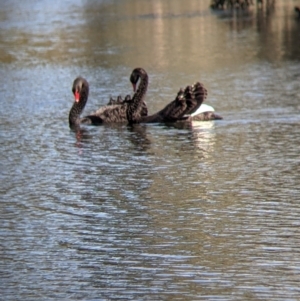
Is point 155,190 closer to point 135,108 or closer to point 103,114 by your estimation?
point 135,108

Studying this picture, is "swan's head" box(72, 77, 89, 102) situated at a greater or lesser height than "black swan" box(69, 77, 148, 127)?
greater

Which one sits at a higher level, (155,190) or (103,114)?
(155,190)

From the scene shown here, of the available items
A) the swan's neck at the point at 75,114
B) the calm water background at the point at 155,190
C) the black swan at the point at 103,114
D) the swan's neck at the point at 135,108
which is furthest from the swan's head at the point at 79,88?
the swan's neck at the point at 135,108

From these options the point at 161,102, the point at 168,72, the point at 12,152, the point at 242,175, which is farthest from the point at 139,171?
the point at 168,72

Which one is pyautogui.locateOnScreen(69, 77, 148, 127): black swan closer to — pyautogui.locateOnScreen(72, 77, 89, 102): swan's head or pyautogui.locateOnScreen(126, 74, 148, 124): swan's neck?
pyautogui.locateOnScreen(126, 74, 148, 124): swan's neck

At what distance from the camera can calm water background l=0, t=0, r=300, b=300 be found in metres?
7.50

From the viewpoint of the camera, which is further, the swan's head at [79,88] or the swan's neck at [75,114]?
the swan's head at [79,88]

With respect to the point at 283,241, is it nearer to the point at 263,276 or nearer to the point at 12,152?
the point at 263,276

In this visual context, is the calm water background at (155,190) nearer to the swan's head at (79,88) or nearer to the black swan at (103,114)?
the black swan at (103,114)

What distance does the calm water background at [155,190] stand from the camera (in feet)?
24.6

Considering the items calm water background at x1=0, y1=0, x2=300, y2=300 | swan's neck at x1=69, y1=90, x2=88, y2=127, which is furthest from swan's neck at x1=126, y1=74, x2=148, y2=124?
swan's neck at x1=69, y1=90, x2=88, y2=127

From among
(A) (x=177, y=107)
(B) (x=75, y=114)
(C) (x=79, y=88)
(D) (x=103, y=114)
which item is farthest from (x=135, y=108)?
(C) (x=79, y=88)

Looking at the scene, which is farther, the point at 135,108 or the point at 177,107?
the point at 135,108

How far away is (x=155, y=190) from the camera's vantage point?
34.8 feet
